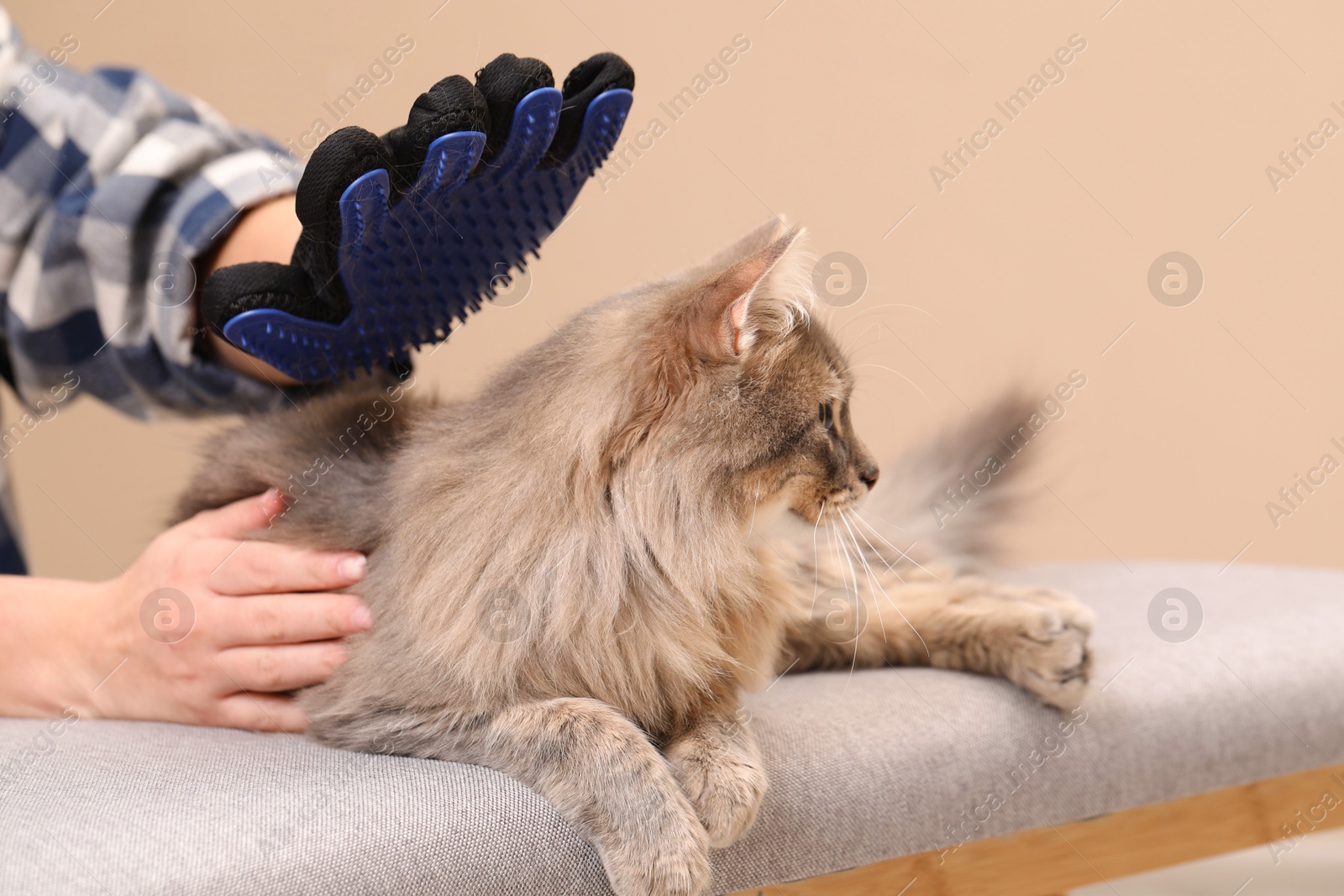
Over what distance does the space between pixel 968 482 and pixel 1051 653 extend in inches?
20.9

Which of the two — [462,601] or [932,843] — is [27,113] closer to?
[462,601]

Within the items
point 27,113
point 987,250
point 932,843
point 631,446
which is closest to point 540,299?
point 27,113

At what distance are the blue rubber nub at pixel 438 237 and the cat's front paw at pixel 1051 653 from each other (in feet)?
2.41

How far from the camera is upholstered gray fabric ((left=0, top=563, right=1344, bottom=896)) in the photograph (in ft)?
2.57

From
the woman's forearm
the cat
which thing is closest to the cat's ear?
the cat

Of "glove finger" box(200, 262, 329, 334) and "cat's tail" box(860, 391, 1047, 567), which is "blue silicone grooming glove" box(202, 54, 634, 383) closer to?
"glove finger" box(200, 262, 329, 334)

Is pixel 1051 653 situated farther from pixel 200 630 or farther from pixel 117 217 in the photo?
pixel 117 217

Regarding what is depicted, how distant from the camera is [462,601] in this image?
35.9 inches

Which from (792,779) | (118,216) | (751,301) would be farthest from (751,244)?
(118,216)

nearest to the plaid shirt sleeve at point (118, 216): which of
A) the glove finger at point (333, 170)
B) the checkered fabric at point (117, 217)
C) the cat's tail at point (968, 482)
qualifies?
the checkered fabric at point (117, 217)

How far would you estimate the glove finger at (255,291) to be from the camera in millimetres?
1007

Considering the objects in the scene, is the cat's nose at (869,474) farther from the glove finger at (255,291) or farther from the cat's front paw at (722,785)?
the glove finger at (255,291)

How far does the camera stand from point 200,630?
104 cm

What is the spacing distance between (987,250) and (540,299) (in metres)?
1.15
